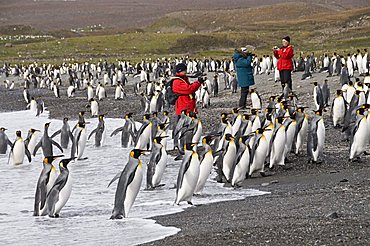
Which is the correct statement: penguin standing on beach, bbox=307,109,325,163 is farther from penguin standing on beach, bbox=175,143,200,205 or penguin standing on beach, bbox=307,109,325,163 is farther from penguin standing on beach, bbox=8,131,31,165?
penguin standing on beach, bbox=8,131,31,165

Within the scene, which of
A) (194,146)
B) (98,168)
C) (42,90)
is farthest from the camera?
(42,90)

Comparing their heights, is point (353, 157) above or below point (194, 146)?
below

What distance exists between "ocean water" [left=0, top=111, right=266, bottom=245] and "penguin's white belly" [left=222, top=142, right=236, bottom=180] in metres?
0.21

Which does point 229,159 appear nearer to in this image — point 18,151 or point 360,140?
point 360,140

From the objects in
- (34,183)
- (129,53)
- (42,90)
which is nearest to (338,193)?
(34,183)

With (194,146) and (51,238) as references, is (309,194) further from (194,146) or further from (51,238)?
(51,238)

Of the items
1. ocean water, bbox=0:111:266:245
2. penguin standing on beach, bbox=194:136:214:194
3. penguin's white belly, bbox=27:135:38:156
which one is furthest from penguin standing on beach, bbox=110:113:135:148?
penguin standing on beach, bbox=194:136:214:194

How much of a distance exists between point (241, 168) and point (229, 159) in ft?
0.66

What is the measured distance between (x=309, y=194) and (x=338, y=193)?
1.13 feet

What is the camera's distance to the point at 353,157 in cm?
852

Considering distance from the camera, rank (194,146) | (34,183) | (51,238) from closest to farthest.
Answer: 1. (51,238)
2. (194,146)
3. (34,183)

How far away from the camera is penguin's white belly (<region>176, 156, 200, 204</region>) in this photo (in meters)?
7.05

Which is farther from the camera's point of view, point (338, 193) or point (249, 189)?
point (249, 189)

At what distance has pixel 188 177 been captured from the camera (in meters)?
7.08
